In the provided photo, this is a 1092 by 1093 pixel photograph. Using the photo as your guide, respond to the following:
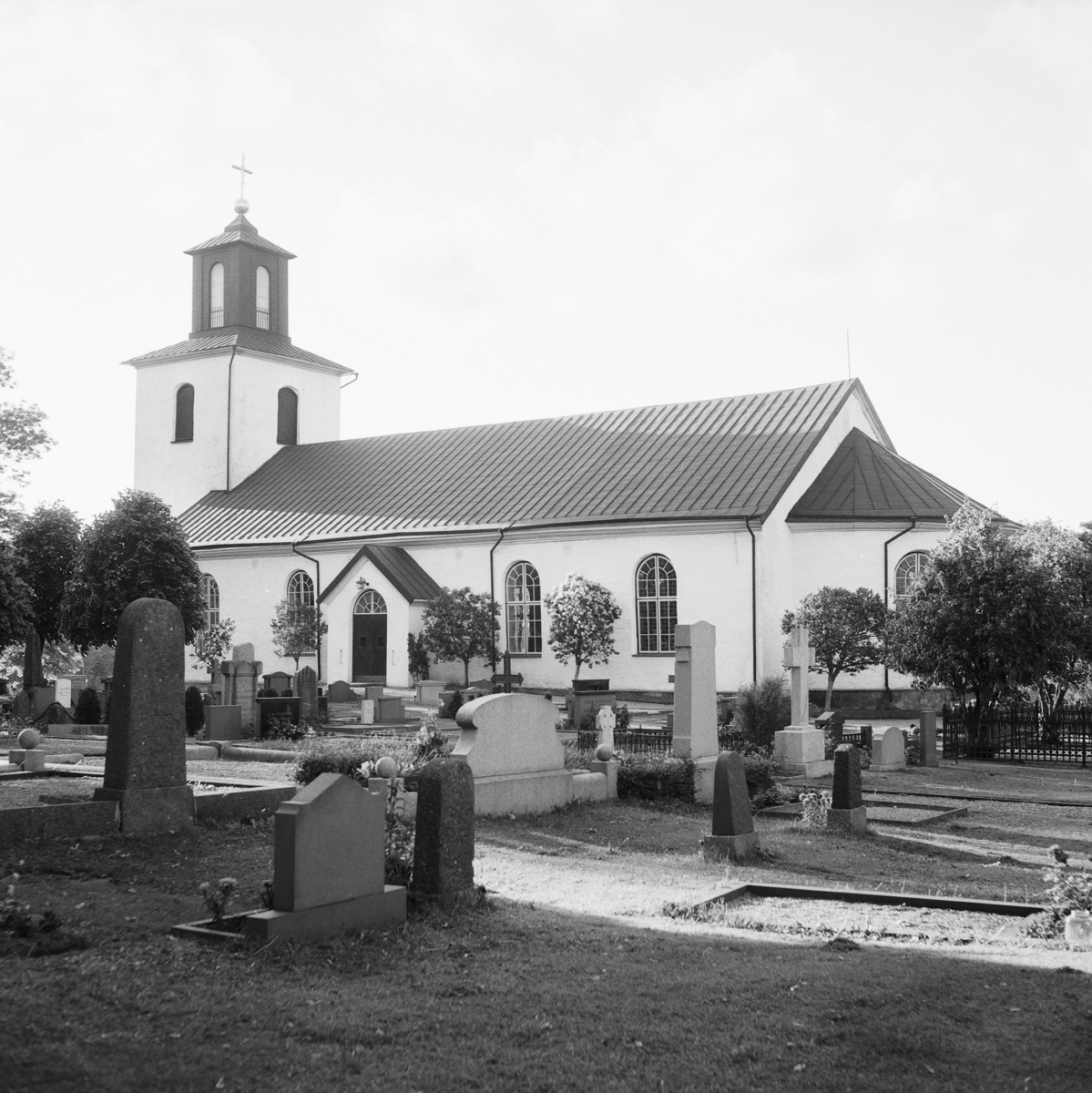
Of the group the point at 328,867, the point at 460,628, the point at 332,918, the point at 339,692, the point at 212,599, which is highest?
the point at 212,599

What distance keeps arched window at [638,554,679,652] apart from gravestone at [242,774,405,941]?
78.7ft

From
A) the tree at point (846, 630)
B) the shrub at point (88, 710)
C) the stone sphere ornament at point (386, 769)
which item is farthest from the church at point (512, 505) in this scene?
the stone sphere ornament at point (386, 769)

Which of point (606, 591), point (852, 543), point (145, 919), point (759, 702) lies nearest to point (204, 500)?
point (606, 591)

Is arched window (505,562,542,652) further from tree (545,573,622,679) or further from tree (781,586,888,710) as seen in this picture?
tree (781,586,888,710)

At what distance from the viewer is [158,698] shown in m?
9.92

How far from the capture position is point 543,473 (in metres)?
34.8

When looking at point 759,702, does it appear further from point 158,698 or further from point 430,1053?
point 430,1053

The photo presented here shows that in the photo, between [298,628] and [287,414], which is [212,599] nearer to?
[298,628]

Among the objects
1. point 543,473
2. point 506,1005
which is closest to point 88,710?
point 543,473

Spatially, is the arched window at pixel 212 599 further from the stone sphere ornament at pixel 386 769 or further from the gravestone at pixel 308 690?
the stone sphere ornament at pixel 386 769

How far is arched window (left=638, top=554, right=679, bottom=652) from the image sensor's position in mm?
31109

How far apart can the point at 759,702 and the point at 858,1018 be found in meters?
15.8

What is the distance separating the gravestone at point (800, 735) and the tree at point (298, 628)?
56.5ft

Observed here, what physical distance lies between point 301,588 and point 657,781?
75.9ft
